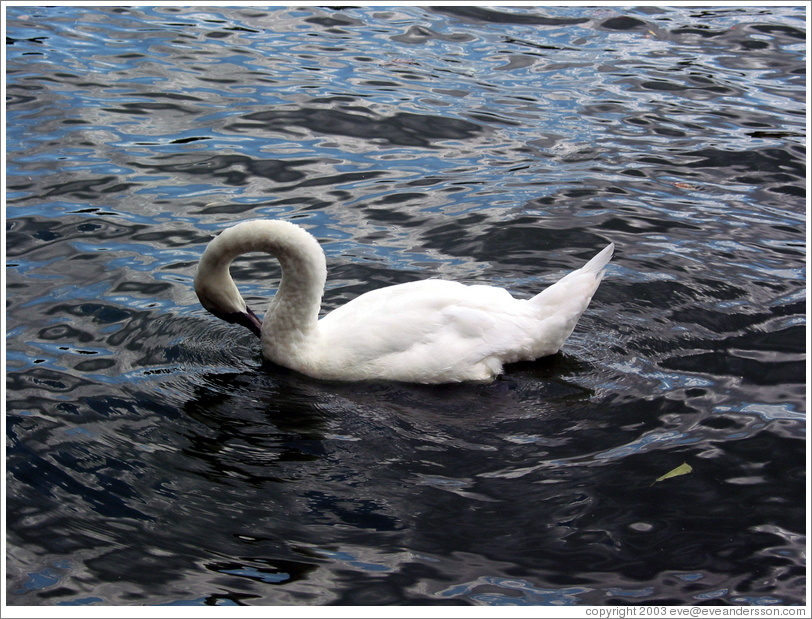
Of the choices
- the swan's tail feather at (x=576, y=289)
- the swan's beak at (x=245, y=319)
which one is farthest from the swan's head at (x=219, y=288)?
the swan's tail feather at (x=576, y=289)

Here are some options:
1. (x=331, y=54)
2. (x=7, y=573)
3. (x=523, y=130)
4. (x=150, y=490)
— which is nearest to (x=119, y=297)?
(x=150, y=490)

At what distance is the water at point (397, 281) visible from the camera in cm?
403

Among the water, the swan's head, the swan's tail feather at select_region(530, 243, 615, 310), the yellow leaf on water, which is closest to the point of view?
the water

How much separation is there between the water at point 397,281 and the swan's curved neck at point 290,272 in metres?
0.41

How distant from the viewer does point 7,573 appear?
12.8 feet

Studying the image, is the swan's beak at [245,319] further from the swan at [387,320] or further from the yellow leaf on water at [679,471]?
the yellow leaf on water at [679,471]

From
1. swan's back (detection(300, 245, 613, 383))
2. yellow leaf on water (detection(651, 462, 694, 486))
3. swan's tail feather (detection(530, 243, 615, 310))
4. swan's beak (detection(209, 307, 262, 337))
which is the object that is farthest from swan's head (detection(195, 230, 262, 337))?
yellow leaf on water (detection(651, 462, 694, 486))

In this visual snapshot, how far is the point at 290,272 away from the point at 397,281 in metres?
1.44

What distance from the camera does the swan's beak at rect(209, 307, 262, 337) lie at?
573 cm

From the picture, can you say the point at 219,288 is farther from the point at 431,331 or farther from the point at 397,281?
the point at 397,281

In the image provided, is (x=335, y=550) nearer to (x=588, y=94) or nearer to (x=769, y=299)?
(x=769, y=299)

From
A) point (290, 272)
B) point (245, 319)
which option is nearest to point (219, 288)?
point (245, 319)

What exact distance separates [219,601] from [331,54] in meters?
10.0

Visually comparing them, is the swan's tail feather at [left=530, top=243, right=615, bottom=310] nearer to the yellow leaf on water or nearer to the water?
the water
